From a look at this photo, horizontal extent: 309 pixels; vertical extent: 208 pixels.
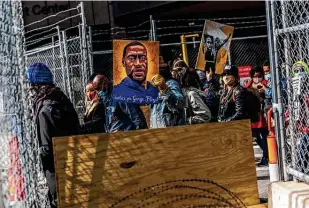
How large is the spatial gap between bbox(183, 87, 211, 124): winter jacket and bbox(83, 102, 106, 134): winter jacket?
1114 millimetres

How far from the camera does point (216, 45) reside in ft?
30.1

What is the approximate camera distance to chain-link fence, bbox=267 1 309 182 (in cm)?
489

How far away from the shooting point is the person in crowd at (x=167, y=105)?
662 cm

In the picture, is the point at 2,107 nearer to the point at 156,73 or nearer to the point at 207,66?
the point at 156,73

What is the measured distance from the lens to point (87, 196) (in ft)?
15.5

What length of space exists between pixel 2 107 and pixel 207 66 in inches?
245

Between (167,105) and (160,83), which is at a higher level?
(160,83)

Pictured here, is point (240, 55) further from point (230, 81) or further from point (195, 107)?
point (195, 107)

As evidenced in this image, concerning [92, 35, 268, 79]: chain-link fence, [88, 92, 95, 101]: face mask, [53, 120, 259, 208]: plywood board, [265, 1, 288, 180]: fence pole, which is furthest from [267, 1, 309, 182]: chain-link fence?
[92, 35, 268, 79]: chain-link fence

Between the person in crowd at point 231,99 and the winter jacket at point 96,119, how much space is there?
2099mm

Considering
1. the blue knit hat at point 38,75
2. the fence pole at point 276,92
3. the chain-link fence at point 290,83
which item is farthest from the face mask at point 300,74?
the blue knit hat at point 38,75

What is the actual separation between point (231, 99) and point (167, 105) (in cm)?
174

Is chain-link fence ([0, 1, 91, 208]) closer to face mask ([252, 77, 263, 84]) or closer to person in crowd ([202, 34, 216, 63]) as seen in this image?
person in crowd ([202, 34, 216, 63])

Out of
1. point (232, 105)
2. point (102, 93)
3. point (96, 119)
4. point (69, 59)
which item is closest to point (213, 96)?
point (232, 105)
